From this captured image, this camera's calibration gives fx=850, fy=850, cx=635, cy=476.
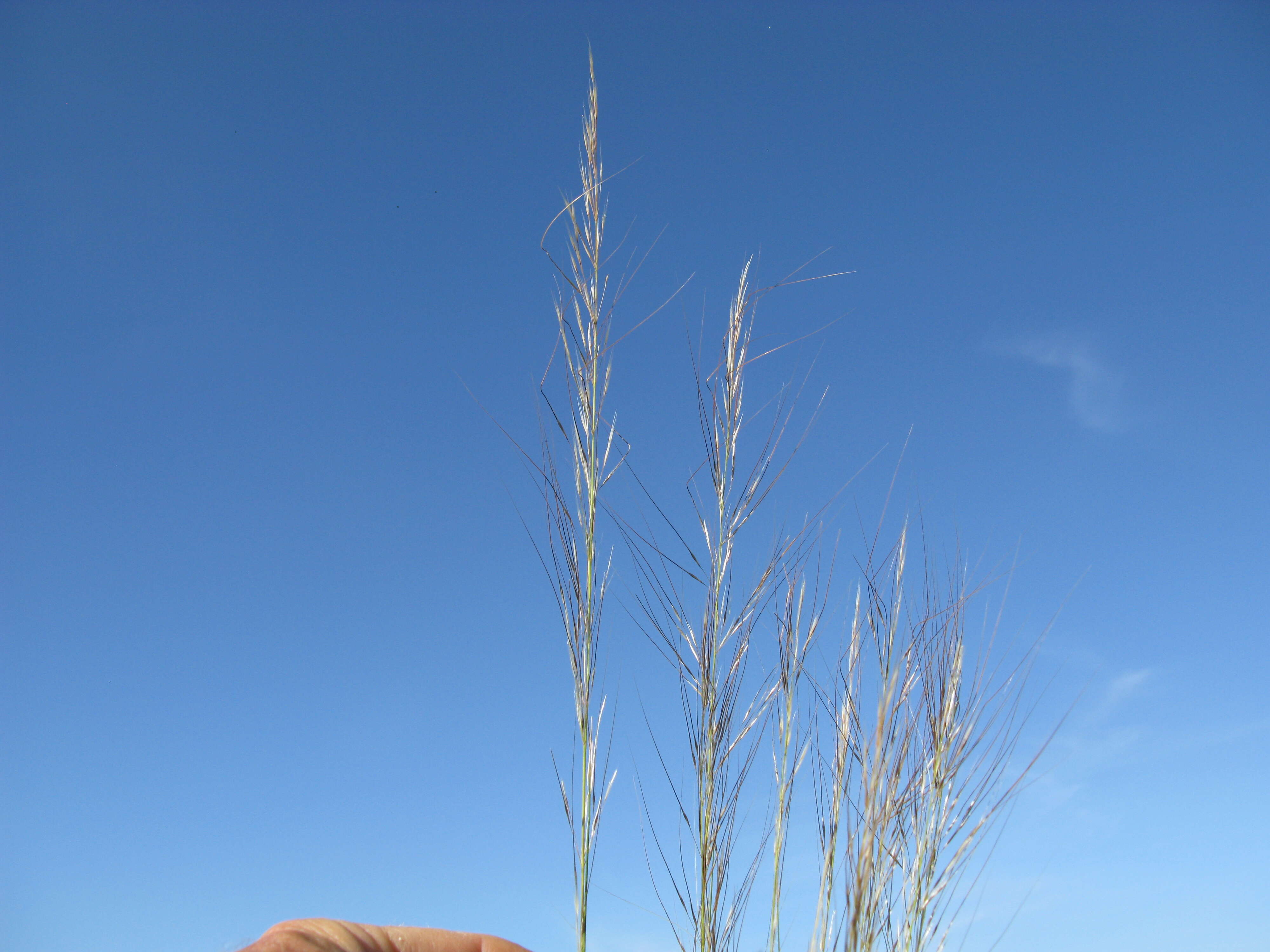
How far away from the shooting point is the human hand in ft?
3.22

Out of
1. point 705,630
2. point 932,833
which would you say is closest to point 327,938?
point 705,630

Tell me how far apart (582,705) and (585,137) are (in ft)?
2.27

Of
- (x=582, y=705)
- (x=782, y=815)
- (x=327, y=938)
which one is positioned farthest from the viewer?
(x=782, y=815)

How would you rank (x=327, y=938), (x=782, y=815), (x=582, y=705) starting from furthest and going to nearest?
(x=782, y=815), (x=327, y=938), (x=582, y=705)

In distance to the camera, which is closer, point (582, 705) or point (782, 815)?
point (582, 705)

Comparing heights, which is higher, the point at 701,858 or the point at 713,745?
the point at 713,745

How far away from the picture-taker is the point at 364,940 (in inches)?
42.0

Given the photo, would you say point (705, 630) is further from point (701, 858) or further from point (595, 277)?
point (595, 277)

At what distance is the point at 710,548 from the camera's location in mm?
1079

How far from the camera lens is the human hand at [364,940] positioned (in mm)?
980

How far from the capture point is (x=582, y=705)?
905 mm

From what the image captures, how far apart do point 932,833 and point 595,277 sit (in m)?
0.80

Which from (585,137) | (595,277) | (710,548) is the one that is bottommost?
(710,548)

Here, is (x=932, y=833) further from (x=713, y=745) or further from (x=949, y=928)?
(x=713, y=745)
